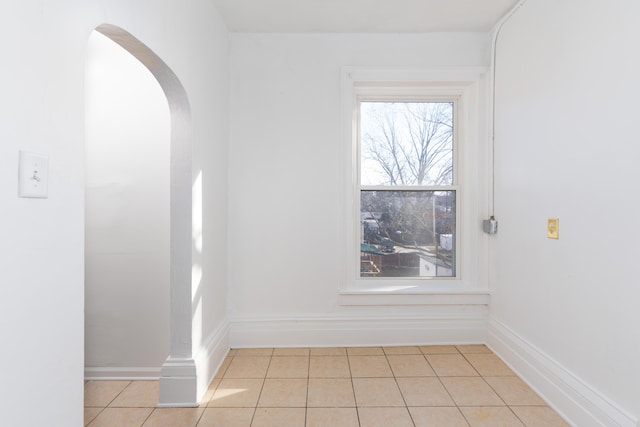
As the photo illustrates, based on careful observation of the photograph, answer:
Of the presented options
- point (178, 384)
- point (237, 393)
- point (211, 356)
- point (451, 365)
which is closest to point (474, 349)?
point (451, 365)

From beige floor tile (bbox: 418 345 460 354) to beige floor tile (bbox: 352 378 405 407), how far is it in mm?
571

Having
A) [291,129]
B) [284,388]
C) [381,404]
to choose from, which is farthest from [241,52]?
[381,404]

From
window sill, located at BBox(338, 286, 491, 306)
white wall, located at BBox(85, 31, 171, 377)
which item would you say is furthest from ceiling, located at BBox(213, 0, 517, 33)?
window sill, located at BBox(338, 286, 491, 306)

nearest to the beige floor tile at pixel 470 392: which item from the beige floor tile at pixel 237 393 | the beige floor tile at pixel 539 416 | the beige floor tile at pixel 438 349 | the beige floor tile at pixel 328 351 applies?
the beige floor tile at pixel 539 416

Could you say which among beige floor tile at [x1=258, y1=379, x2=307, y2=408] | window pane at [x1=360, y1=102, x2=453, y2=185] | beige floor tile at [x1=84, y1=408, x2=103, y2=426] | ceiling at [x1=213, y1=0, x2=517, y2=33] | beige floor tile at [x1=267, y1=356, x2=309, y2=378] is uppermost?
ceiling at [x1=213, y1=0, x2=517, y2=33]

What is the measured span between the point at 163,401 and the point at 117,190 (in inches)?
52.4

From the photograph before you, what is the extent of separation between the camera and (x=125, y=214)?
228cm

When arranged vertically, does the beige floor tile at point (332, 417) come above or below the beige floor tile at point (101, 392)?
above

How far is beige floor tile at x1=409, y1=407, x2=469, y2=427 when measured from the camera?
72.3 inches

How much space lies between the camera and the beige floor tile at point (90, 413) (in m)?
1.90

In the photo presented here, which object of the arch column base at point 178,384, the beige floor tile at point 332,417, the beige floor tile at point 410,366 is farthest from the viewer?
the beige floor tile at point 410,366

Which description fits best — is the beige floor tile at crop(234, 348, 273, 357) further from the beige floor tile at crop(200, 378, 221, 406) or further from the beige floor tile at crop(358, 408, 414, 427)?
the beige floor tile at crop(358, 408, 414, 427)

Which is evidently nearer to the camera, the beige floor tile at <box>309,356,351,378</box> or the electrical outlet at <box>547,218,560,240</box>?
the electrical outlet at <box>547,218,560,240</box>

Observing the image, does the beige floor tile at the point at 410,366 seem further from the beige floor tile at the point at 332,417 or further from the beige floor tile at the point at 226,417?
the beige floor tile at the point at 226,417
